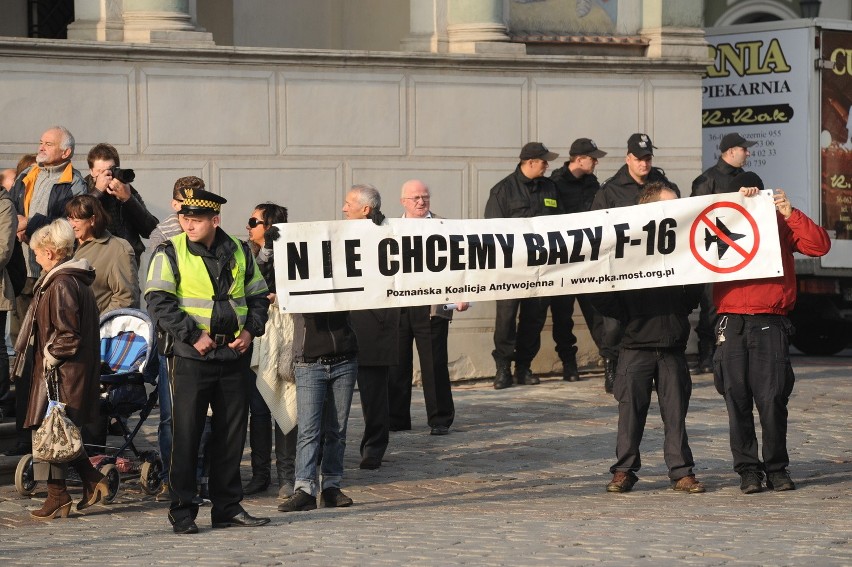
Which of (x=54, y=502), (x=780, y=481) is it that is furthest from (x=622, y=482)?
(x=54, y=502)

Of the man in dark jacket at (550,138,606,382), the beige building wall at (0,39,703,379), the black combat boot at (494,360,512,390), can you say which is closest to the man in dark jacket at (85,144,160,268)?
the beige building wall at (0,39,703,379)

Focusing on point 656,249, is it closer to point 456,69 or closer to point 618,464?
point 618,464

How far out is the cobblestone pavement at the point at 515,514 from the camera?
8.66 meters

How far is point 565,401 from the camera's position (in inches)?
611

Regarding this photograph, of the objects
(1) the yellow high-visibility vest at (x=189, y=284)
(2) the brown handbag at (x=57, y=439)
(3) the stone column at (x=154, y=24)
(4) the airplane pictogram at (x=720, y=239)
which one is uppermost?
(3) the stone column at (x=154, y=24)

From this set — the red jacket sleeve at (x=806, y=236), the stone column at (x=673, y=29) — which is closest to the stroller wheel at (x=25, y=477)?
the red jacket sleeve at (x=806, y=236)

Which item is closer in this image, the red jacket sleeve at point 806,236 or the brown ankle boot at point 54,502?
the brown ankle boot at point 54,502

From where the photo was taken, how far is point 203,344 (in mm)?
9469

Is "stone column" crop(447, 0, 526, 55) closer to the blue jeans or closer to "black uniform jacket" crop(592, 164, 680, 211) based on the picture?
"black uniform jacket" crop(592, 164, 680, 211)

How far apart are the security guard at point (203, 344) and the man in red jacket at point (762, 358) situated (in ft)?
10.00

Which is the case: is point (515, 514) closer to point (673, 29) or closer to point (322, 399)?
point (322, 399)

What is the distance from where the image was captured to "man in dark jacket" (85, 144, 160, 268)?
1234cm

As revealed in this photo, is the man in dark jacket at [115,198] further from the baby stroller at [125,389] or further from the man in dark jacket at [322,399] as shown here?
the man in dark jacket at [322,399]

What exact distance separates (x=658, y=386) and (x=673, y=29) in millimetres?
7888
